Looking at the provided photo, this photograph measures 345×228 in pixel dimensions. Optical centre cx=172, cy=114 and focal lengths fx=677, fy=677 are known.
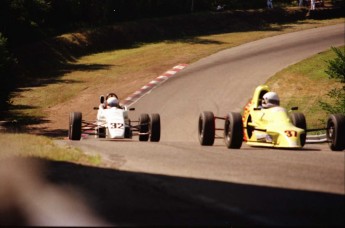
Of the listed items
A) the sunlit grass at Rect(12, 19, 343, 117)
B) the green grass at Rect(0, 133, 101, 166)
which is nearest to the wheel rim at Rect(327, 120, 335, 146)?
the green grass at Rect(0, 133, 101, 166)

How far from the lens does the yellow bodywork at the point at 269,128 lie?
578 inches

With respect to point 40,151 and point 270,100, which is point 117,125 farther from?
point 40,151

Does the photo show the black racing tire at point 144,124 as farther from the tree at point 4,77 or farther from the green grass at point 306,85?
the tree at point 4,77

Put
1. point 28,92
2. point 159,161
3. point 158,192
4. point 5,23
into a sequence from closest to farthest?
point 158,192, point 159,161, point 28,92, point 5,23

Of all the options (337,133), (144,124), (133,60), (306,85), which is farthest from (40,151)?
(133,60)

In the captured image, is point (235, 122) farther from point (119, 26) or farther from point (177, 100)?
point (119, 26)

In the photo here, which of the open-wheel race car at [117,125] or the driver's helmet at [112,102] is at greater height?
the driver's helmet at [112,102]

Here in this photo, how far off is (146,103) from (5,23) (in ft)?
41.4

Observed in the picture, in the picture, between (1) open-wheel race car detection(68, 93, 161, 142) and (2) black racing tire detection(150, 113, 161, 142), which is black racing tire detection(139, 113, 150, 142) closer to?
(1) open-wheel race car detection(68, 93, 161, 142)

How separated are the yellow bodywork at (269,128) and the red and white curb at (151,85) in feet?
42.6

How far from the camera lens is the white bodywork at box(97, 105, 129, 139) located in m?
18.9

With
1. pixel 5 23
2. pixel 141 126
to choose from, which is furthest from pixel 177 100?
pixel 5 23

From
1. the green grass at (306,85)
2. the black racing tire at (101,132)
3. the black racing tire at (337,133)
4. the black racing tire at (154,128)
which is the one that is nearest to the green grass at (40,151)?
the black racing tire at (154,128)

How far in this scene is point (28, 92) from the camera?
34.0m
